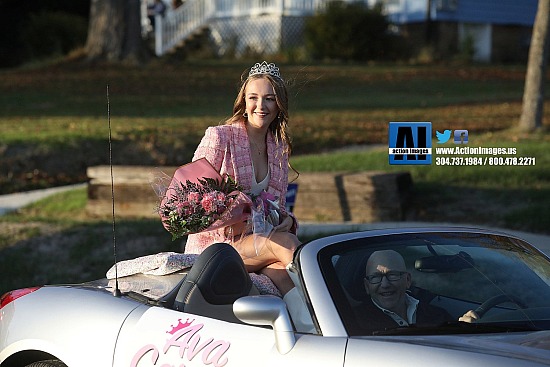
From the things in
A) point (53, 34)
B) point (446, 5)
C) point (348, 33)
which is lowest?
point (53, 34)

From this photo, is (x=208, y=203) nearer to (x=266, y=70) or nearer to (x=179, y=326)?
(x=266, y=70)

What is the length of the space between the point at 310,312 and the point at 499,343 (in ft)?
A: 2.51

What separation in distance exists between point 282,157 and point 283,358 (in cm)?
216

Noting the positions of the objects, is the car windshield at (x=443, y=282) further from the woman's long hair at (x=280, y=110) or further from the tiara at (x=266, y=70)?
the tiara at (x=266, y=70)

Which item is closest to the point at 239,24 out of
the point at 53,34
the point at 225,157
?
the point at 53,34

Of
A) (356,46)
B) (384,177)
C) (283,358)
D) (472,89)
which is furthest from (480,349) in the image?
(356,46)

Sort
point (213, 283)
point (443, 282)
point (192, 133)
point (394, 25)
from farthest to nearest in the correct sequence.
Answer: point (394, 25), point (192, 133), point (443, 282), point (213, 283)

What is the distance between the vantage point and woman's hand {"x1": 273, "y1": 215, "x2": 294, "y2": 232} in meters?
5.61

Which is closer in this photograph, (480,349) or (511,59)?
(480,349)

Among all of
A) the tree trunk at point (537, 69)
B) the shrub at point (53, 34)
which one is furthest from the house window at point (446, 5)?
the tree trunk at point (537, 69)

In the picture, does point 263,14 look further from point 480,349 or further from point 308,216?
point 480,349

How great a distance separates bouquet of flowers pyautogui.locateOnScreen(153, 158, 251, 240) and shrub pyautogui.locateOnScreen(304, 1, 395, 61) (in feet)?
81.5

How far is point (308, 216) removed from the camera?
12.1 m

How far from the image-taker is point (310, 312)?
4211mm
